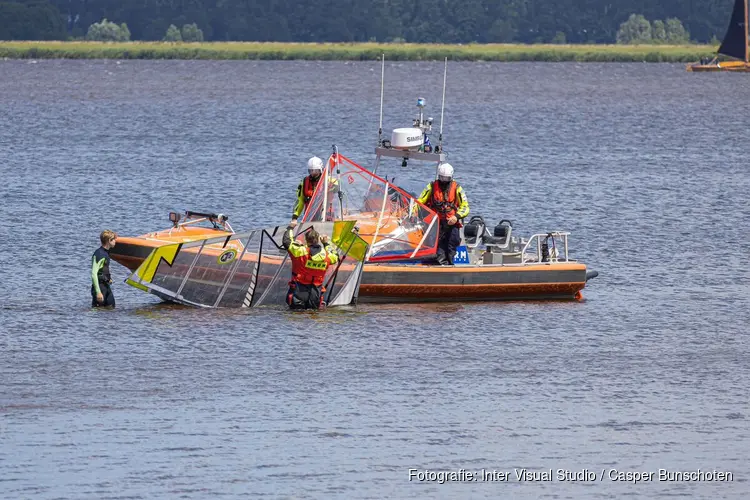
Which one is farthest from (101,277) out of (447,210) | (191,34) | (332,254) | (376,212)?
(191,34)

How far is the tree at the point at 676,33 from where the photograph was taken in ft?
536

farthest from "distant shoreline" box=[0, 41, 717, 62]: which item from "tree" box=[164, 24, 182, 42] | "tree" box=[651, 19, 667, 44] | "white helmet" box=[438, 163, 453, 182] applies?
"white helmet" box=[438, 163, 453, 182]

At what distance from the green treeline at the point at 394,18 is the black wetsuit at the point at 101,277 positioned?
495 feet

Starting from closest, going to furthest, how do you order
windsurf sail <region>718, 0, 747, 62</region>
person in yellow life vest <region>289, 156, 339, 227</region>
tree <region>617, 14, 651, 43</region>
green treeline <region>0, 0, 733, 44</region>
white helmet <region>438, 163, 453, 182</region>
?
white helmet <region>438, 163, 453, 182</region>
person in yellow life vest <region>289, 156, 339, 227</region>
windsurf sail <region>718, 0, 747, 62</region>
tree <region>617, 14, 651, 43</region>
green treeline <region>0, 0, 733, 44</region>

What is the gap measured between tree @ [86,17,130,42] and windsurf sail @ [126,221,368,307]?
14544cm

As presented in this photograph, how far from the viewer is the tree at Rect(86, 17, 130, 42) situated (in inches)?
6437

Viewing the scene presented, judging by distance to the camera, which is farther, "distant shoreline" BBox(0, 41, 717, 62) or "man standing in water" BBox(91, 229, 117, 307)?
"distant shoreline" BBox(0, 41, 717, 62)

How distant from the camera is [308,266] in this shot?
21.5 metres

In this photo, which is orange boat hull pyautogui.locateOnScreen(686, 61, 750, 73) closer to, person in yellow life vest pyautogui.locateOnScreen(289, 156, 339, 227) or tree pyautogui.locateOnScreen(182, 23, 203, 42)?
tree pyautogui.locateOnScreen(182, 23, 203, 42)

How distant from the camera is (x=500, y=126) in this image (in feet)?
224

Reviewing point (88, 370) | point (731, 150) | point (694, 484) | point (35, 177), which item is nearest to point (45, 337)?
point (88, 370)

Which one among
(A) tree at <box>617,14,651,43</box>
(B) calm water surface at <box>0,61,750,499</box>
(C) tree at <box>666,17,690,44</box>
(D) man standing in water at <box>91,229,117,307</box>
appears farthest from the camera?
(A) tree at <box>617,14,651,43</box>

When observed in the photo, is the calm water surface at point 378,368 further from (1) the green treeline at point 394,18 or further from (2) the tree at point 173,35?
(1) the green treeline at point 394,18

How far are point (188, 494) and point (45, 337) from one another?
679 cm
